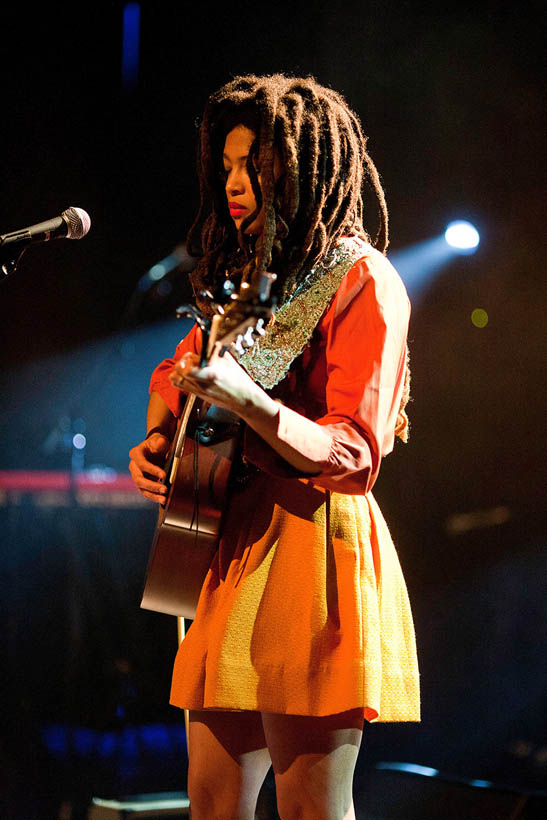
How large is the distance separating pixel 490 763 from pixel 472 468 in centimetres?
152

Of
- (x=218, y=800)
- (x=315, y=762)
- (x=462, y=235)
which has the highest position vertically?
(x=462, y=235)

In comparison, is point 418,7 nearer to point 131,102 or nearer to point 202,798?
point 131,102

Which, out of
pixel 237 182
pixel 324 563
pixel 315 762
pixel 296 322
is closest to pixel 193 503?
pixel 324 563

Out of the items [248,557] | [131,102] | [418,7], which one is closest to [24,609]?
[131,102]

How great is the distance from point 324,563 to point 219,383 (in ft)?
1.46

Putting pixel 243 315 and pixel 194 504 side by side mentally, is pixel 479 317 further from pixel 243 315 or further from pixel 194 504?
pixel 243 315

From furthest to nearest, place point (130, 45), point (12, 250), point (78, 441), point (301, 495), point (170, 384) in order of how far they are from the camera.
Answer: point (78, 441), point (130, 45), point (170, 384), point (12, 250), point (301, 495)

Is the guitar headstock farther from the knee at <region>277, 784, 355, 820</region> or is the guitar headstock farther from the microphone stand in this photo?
the knee at <region>277, 784, 355, 820</region>

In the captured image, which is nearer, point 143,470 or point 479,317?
point 143,470

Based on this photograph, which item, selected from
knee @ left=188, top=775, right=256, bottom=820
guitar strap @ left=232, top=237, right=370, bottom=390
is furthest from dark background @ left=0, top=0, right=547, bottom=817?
guitar strap @ left=232, top=237, right=370, bottom=390

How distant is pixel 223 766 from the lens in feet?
4.82

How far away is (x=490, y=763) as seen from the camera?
12.3 feet

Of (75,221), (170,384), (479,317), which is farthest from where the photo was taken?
(479,317)

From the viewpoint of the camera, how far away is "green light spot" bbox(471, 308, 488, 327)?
166 inches
